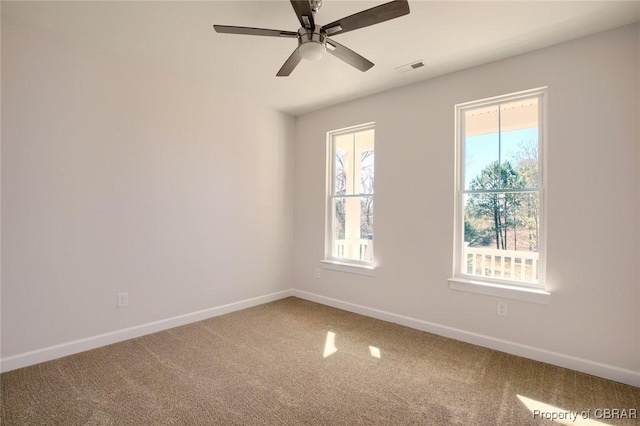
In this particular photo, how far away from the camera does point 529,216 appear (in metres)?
2.87

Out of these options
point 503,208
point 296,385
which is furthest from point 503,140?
point 296,385

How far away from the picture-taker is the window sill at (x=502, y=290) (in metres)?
2.70

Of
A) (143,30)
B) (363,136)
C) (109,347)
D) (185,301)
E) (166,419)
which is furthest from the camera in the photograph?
(363,136)

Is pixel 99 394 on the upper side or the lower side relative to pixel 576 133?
lower

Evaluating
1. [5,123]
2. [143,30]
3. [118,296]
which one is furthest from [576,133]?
[5,123]

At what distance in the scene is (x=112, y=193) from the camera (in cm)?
295

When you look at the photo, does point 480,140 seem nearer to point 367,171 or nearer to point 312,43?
point 367,171

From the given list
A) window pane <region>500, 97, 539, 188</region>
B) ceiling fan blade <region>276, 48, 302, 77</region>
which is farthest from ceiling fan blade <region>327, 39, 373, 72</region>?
window pane <region>500, 97, 539, 188</region>

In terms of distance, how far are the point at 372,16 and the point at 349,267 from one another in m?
2.85

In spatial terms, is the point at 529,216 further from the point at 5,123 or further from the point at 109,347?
the point at 5,123

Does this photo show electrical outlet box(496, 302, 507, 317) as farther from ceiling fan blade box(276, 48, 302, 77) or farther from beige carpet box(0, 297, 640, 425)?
ceiling fan blade box(276, 48, 302, 77)

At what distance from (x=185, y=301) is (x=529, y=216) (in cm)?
354

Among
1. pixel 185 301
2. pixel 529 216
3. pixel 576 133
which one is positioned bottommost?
pixel 185 301

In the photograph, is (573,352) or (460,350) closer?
(573,352)
